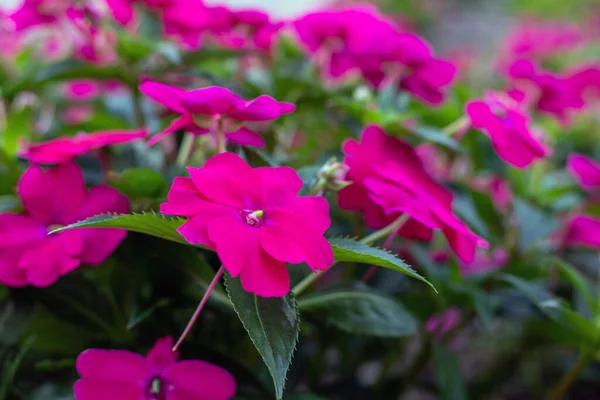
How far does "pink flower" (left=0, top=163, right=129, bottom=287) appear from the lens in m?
A: 0.54

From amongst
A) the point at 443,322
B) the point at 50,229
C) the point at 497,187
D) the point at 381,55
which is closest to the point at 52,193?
the point at 50,229

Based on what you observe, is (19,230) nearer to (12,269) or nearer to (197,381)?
→ (12,269)

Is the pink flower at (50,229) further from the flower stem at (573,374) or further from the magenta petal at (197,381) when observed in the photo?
the flower stem at (573,374)

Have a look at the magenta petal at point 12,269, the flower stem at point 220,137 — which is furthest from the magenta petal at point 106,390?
the flower stem at point 220,137

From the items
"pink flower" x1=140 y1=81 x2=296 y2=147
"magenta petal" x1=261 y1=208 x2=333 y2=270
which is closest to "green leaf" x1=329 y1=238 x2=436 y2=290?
"magenta petal" x1=261 y1=208 x2=333 y2=270

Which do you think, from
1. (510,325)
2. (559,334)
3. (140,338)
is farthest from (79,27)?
(510,325)

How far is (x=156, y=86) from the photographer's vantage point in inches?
21.7

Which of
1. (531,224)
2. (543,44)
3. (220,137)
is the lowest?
(543,44)

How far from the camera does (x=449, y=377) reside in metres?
0.83

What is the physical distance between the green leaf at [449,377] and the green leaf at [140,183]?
454mm

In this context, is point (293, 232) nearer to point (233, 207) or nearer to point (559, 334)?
point (233, 207)

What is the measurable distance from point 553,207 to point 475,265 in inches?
6.2

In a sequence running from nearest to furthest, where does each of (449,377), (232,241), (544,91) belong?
(232,241) → (449,377) → (544,91)

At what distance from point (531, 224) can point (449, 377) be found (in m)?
0.25
